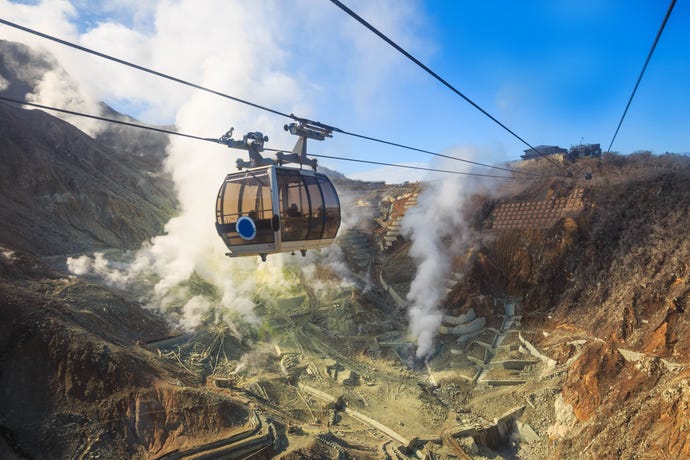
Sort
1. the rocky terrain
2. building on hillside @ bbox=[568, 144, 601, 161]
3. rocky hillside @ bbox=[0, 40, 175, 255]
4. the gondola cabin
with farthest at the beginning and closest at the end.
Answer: building on hillside @ bbox=[568, 144, 601, 161] < rocky hillside @ bbox=[0, 40, 175, 255] < the rocky terrain < the gondola cabin

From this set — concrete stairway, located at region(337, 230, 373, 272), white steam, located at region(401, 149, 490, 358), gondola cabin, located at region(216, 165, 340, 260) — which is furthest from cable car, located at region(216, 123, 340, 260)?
concrete stairway, located at region(337, 230, 373, 272)

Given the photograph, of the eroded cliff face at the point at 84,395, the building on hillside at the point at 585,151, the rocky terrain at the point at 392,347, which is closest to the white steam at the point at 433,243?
the rocky terrain at the point at 392,347

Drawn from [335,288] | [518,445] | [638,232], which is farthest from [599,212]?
[335,288]

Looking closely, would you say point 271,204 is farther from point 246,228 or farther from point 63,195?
point 63,195

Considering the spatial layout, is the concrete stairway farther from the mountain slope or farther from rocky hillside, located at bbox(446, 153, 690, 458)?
the mountain slope

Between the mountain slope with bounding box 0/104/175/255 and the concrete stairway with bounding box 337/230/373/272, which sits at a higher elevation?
the mountain slope with bounding box 0/104/175/255

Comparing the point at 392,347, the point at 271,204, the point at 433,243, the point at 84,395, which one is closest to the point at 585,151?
the point at 433,243

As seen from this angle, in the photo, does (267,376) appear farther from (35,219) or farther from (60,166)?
(60,166)
